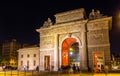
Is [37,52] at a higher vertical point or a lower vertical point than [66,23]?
lower

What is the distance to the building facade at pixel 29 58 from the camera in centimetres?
5087

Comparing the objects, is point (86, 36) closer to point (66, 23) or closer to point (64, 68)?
point (66, 23)

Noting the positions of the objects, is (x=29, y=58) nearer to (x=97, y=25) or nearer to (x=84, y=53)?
(x=84, y=53)

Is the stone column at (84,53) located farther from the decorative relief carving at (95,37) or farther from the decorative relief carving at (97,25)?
the decorative relief carving at (97,25)

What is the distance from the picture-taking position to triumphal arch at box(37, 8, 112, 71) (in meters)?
32.4

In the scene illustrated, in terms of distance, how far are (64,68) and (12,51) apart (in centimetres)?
6281

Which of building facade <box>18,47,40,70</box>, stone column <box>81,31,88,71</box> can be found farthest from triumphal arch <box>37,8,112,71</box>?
building facade <box>18,47,40,70</box>

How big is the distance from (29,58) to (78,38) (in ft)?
74.0

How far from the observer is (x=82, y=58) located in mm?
33812

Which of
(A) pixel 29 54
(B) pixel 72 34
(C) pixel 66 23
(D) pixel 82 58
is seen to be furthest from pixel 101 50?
(A) pixel 29 54

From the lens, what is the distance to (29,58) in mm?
52719

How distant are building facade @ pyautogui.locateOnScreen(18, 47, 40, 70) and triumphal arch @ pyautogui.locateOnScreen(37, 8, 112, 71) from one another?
10805 mm

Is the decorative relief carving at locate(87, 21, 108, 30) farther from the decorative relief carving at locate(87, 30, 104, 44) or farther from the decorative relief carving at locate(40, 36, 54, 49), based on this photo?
the decorative relief carving at locate(40, 36, 54, 49)

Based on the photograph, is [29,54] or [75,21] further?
[29,54]
